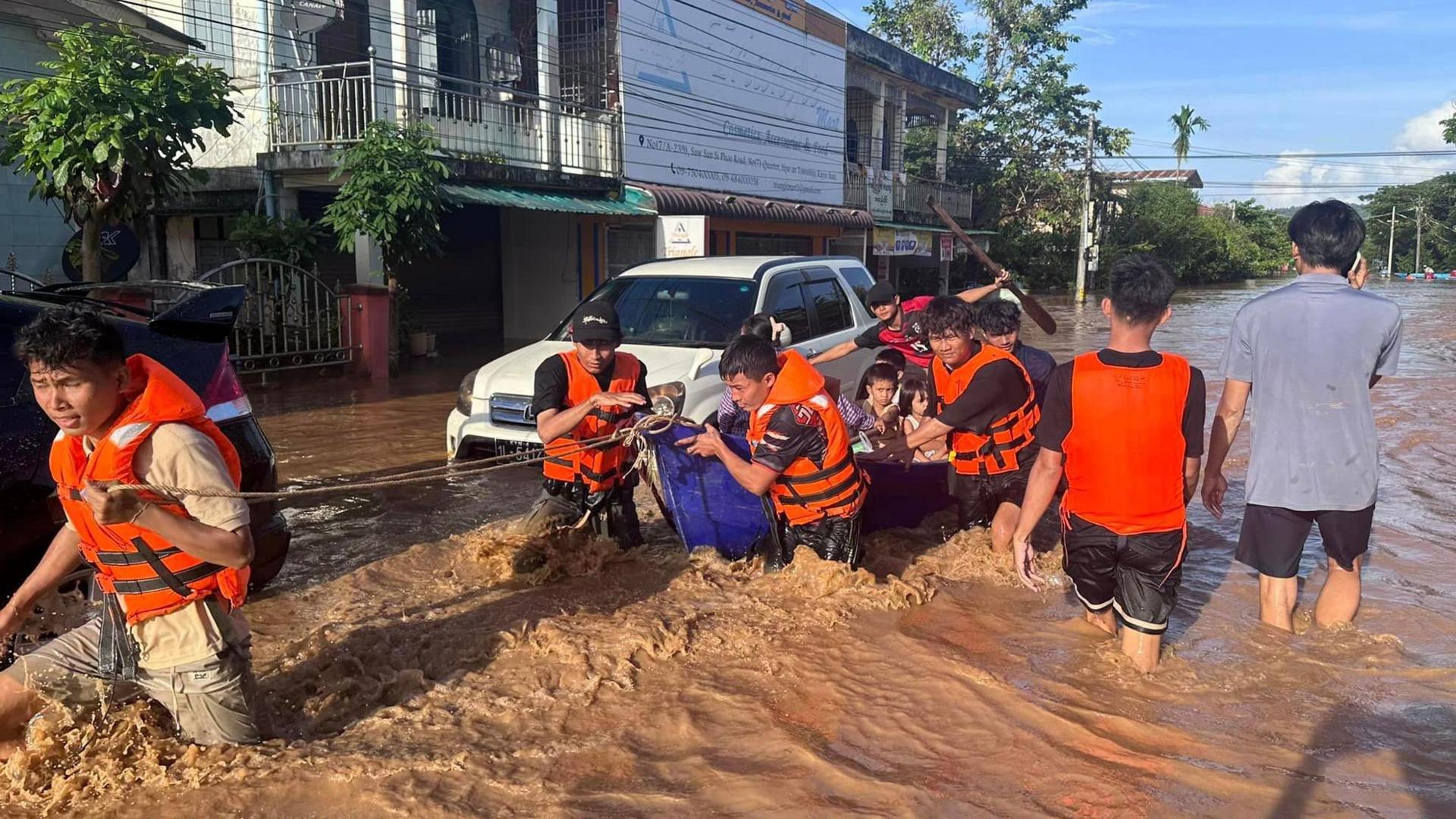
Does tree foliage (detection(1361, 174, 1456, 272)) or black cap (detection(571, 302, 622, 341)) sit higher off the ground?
tree foliage (detection(1361, 174, 1456, 272))

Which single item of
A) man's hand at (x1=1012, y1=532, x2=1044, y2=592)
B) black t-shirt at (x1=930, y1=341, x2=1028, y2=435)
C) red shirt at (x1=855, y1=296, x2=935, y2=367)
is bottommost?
man's hand at (x1=1012, y1=532, x2=1044, y2=592)

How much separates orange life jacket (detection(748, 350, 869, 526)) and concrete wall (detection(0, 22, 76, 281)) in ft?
34.8

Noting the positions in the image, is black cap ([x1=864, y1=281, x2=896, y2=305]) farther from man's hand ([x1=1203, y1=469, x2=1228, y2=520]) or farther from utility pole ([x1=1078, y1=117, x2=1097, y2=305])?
utility pole ([x1=1078, y1=117, x2=1097, y2=305])

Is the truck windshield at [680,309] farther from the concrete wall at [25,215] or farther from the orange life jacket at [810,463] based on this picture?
the concrete wall at [25,215]

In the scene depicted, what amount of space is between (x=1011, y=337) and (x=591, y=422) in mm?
2381

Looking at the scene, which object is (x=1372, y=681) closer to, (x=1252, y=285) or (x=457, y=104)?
(x=457, y=104)

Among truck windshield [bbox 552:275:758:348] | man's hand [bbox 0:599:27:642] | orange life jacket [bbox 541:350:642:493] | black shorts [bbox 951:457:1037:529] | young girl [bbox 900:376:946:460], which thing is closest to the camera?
man's hand [bbox 0:599:27:642]

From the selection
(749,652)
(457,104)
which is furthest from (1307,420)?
(457,104)

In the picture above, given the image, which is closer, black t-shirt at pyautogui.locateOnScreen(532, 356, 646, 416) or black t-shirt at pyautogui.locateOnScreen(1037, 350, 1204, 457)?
black t-shirt at pyautogui.locateOnScreen(1037, 350, 1204, 457)

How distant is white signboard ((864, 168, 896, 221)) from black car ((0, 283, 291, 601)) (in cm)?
2282

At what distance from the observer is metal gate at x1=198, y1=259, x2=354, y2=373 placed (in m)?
11.8

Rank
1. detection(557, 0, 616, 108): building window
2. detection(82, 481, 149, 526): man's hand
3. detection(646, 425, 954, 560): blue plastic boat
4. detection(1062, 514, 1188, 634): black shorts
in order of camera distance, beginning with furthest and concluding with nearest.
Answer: detection(557, 0, 616, 108): building window
detection(646, 425, 954, 560): blue plastic boat
detection(1062, 514, 1188, 634): black shorts
detection(82, 481, 149, 526): man's hand

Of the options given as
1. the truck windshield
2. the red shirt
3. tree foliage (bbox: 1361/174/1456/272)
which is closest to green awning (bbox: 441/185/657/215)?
the truck windshield

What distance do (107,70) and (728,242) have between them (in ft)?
39.8
